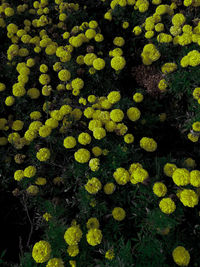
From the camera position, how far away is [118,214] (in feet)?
7.33

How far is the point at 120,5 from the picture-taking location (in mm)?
3801

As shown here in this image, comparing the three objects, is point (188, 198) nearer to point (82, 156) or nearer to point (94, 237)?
point (94, 237)

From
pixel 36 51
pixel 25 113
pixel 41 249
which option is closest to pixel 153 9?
pixel 36 51

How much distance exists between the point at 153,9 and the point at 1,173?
3.83 m

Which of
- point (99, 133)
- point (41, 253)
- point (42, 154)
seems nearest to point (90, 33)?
point (99, 133)

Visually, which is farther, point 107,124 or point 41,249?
point 107,124

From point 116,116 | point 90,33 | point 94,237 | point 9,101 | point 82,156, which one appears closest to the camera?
point 94,237

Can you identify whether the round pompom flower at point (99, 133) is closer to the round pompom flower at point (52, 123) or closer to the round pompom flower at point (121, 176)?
the round pompom flower at point (121, 176)

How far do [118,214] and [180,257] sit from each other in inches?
25.9

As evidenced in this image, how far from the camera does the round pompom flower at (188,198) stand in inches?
77.7

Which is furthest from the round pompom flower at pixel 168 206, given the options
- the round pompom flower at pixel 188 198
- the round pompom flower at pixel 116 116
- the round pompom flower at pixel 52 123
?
the round pompom flower at pixel 52 123

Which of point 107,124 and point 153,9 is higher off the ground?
point 153,9

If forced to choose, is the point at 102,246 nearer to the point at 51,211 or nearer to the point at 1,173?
the point at 51,211

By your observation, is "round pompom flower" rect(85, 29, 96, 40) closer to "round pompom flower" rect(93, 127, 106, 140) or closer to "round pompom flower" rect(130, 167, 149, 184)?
"round pompom flower" rect(93, 127, 106, 140)
